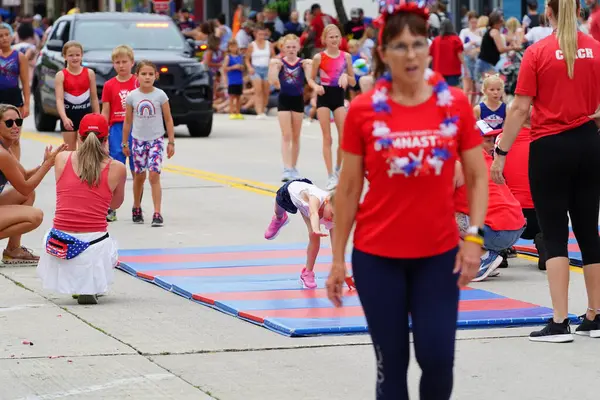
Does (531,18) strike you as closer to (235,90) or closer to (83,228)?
(235,90)

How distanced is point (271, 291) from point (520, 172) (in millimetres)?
2727

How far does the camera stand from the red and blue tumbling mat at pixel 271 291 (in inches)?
323

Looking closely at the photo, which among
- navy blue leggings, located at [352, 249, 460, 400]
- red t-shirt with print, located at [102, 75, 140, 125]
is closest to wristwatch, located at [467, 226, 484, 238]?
navy blue leggings, located at [352, 249, 460, 400]

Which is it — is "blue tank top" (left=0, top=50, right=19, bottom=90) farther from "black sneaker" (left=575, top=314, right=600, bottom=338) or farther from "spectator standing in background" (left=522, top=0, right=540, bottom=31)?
"spectator standing in background" (left=522, top=0, right=540, bottom=31)

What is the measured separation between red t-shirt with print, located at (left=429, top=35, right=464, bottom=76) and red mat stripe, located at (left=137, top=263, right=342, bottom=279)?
15.0 m

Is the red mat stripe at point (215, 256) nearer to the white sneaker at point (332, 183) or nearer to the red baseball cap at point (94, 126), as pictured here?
the white sneaker at point (332, 183)

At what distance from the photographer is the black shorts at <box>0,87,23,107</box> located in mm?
15742

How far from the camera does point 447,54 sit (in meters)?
25.1

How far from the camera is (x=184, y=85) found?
22.3 metres

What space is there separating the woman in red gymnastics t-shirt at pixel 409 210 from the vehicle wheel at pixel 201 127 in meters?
17.9

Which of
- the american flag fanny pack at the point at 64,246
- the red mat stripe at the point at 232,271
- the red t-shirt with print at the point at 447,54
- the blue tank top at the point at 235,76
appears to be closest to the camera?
the american flag fanny pack at the point at 64,246

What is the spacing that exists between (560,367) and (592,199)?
3.55ft

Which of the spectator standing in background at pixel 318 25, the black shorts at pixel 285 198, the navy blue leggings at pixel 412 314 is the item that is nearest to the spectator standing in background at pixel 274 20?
the spectator standing in background at pixel 318 25

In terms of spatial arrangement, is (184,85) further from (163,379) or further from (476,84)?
(163,379)
